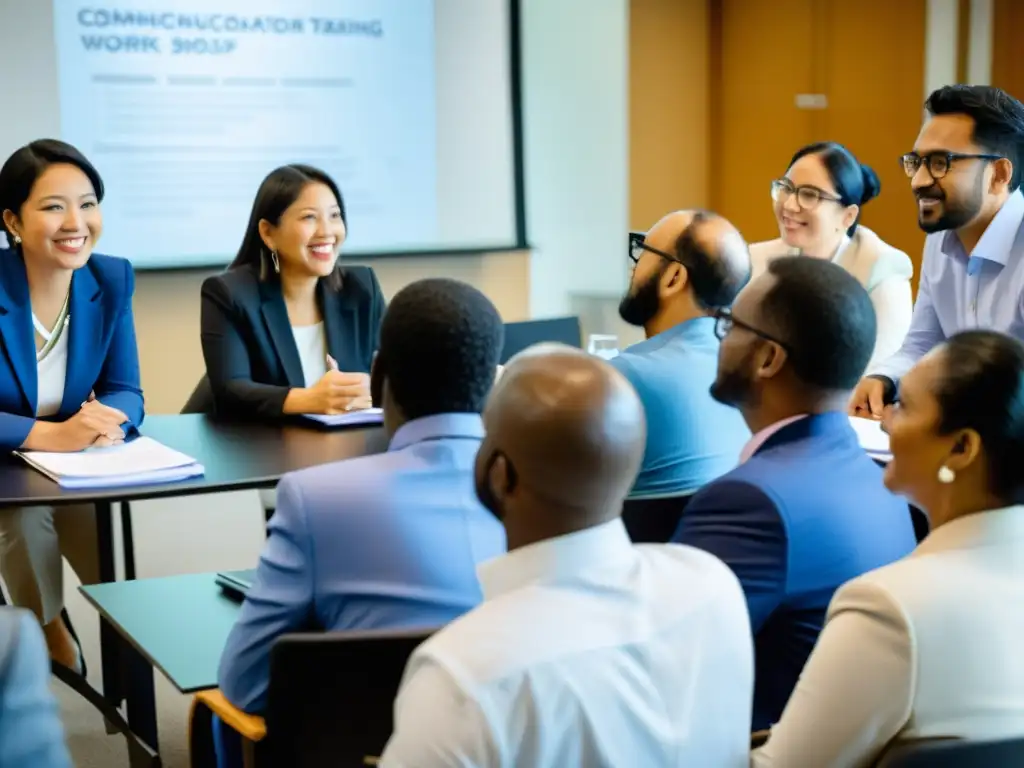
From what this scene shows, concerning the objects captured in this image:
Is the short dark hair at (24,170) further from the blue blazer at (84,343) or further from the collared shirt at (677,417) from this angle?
the collared shirt at (677,417)

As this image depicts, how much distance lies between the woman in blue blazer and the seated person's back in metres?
1.33

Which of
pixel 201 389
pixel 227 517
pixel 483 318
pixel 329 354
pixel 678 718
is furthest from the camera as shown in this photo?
pixel 227 517

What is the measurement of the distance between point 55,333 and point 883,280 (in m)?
2.45

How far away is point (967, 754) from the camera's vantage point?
3.97ft

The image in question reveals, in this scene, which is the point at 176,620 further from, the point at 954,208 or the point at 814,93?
the point at 814,93

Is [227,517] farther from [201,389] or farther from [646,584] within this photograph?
[646,584]

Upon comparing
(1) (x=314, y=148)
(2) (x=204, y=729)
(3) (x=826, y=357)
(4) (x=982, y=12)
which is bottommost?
(2) (x=204, y=729)

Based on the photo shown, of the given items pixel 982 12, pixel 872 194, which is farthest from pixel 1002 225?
pixel 982 12

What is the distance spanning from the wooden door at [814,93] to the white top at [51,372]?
418cm

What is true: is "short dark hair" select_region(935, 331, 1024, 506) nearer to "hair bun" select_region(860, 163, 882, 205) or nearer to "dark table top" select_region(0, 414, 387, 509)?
"dark table top" select_region(0, 414, 387, 509)

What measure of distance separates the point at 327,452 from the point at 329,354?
2.49ft

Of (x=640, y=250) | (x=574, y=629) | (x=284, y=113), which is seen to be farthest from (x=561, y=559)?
(x=284, y=113)

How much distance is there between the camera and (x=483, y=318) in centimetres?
190

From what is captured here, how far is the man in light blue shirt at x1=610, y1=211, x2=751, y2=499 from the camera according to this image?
2.55 m
